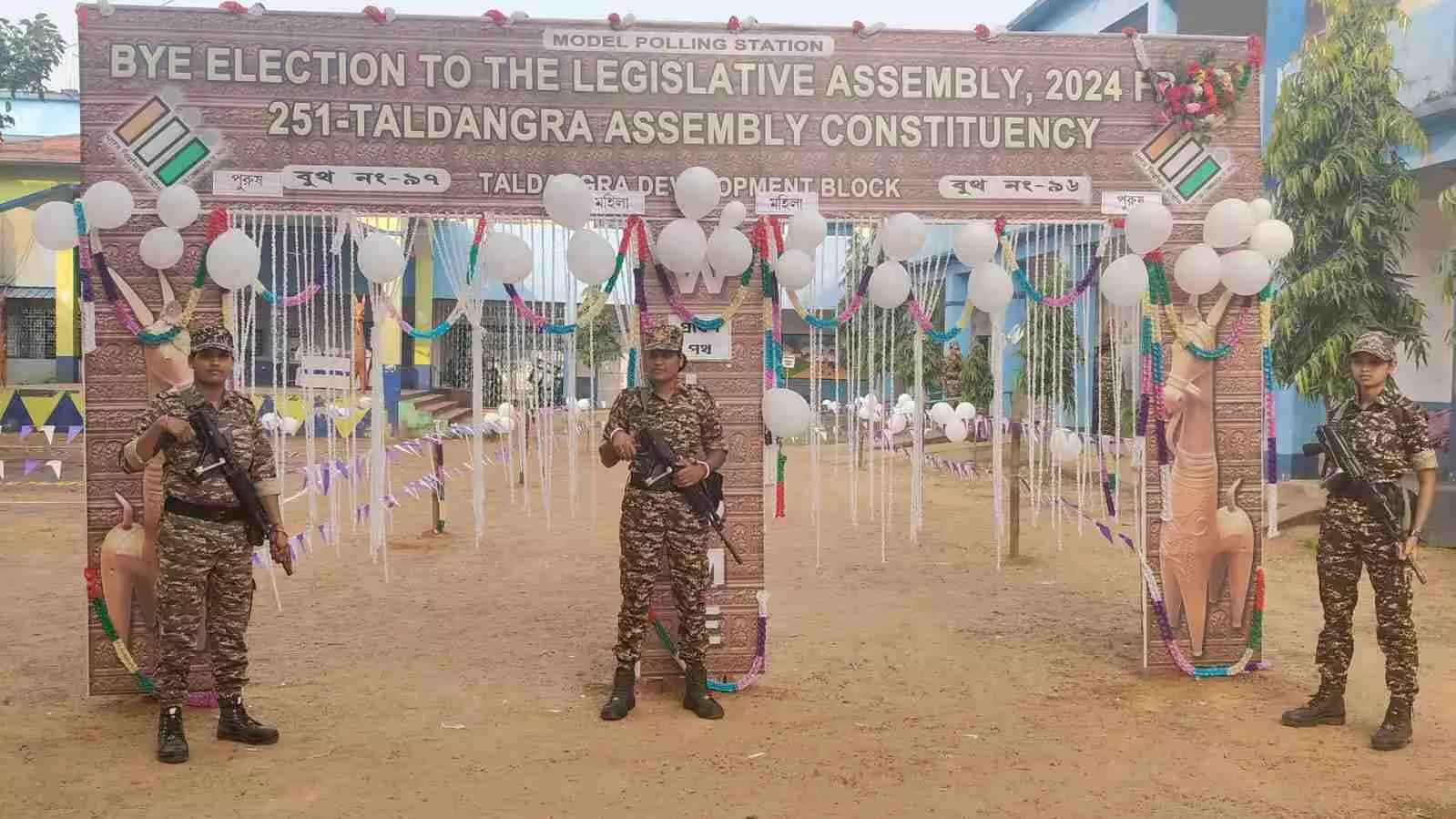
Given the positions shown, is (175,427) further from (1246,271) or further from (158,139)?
(1246,271)

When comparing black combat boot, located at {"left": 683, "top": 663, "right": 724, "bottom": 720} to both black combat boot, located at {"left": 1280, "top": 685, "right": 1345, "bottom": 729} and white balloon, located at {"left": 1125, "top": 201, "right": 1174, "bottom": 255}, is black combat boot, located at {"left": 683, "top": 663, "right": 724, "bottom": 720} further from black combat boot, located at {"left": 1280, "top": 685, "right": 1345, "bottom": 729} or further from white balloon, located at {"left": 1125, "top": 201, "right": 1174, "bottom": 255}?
white balloon, located at {"left": 1125, "top": 201, "right": 1174, "bottom": 255}

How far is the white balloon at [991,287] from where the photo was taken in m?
5.43

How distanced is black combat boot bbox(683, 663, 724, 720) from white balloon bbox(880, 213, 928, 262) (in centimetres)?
217

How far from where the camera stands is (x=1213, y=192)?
5449 mm

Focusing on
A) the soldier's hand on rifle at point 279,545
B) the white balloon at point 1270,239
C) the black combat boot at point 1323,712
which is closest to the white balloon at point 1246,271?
the white balloon at point 1270,239

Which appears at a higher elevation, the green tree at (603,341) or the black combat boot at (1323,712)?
the green tree at (603,341)

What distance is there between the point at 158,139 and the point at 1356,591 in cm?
565

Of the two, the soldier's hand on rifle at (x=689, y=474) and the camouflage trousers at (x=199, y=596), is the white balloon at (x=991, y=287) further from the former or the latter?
the camouflage trousers at (x=199, y=596)

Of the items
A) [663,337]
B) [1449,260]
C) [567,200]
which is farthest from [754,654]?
[1449,260]

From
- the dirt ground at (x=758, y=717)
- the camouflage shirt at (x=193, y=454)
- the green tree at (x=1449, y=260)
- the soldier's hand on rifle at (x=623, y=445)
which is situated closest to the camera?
the dirt ground at (x=758, y=717)

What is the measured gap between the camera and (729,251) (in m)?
4.96

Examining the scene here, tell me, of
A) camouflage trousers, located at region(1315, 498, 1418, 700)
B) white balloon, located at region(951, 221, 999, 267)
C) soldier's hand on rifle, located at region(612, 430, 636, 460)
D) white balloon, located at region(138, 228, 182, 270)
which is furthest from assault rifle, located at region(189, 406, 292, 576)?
camouflage trousers, located at region(1315, 498, 1418, 700)

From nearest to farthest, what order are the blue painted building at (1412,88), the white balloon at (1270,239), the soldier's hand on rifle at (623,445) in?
1. the soldier's hand on rifle at (623,445)
2. the white balloon at (1270,239)
3. the blue painted building at (1412,88)

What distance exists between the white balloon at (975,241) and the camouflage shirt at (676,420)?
1.47 m
